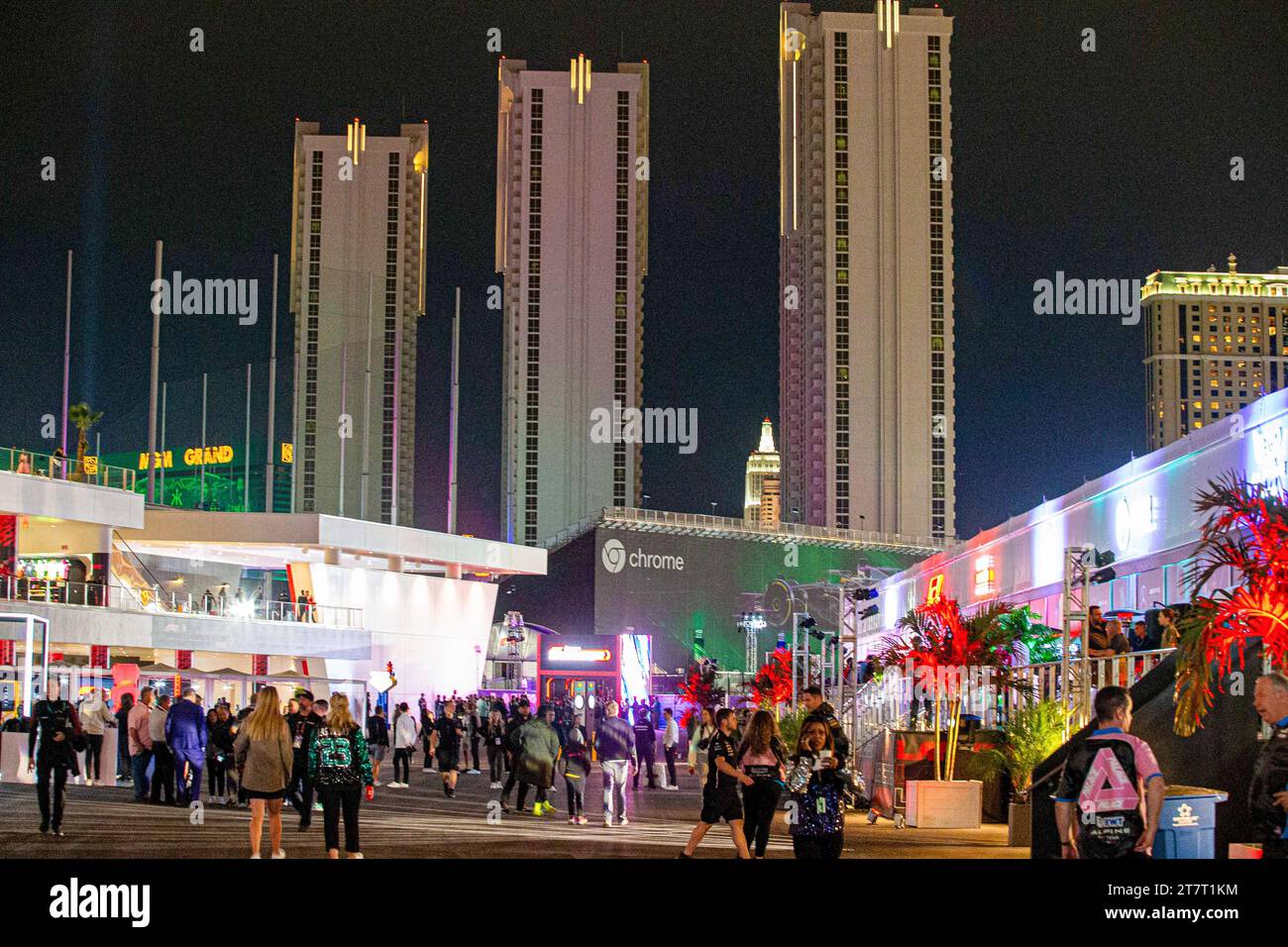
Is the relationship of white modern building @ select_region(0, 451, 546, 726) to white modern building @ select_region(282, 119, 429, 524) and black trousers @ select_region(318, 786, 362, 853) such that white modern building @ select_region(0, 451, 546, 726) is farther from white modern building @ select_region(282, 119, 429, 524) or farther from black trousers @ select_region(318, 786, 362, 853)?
white modern building @ select_region(282, 119, 429, 524)

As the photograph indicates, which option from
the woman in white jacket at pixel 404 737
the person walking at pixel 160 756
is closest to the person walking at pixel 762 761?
the person walking at pixel 160 756

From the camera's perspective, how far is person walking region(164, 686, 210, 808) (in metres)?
18.8

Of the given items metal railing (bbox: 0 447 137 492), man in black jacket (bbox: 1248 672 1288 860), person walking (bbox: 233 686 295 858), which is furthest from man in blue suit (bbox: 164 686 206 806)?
metal railing (bbox: 0 447 137 492)

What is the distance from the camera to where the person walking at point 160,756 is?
65.9 ft

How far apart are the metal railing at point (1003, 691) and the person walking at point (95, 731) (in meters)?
12.1

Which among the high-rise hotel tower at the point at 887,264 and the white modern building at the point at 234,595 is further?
the high-rise hotel tower at the point at 887,264

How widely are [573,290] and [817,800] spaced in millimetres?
120254

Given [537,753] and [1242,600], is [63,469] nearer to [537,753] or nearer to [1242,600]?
[537,753]

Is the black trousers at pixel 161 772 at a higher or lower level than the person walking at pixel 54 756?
lower

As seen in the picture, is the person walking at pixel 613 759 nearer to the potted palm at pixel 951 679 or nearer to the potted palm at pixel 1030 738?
the potted palm at pixel 951 679

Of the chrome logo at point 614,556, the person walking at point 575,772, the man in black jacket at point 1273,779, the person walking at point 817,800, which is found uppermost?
the chrome logo at point 614,556

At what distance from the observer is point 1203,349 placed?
524 ft

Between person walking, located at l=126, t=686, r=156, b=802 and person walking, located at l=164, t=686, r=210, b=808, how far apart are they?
1.33m
